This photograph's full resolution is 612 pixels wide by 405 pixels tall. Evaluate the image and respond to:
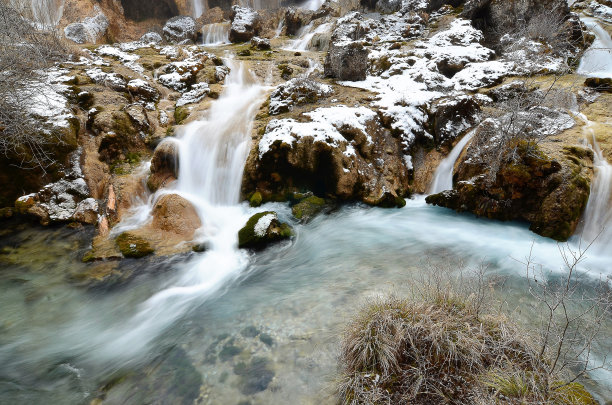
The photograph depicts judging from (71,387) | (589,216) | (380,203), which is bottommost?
(71,387)

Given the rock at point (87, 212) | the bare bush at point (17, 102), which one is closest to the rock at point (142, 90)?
the bare bush at point (17, 102)

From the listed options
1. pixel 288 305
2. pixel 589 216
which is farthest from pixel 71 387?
pixel 589 216

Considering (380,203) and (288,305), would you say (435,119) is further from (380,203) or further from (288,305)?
(288,305)

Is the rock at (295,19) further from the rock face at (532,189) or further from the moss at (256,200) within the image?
the rock face at (532,189)

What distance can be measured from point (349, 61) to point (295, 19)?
19360 millimetres

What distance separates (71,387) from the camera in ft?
11.1

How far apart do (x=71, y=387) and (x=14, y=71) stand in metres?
6.60

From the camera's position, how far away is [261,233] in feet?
22.3

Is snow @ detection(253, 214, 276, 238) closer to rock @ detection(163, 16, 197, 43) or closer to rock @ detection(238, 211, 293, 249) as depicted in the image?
rock @ detection(238, 211, 293, 249)

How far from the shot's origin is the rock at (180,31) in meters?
27.8

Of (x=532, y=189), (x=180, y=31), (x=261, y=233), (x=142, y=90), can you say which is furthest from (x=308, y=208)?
(x=180, y=31)

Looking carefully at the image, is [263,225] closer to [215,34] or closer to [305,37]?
[305,37]

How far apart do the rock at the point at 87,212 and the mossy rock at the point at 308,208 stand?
5.42 meters

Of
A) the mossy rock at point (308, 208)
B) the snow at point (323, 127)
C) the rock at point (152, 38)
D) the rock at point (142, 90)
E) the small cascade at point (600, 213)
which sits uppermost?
the rock at point (152, 38)
